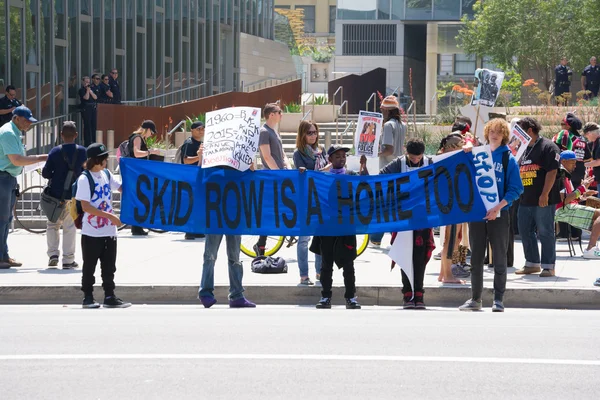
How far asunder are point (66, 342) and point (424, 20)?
55.0m

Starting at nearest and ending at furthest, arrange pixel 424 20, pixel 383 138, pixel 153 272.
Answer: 1. pixel 153 272
2. pixel 383 138
3. pixel 424 20

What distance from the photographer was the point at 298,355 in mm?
8078

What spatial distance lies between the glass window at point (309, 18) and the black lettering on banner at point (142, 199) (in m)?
89.0

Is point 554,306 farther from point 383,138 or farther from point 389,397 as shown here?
point 389,397

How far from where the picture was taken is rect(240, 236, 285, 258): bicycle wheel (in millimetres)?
14062

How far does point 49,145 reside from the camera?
28094 millimetres

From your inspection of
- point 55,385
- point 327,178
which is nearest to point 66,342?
point 55,385

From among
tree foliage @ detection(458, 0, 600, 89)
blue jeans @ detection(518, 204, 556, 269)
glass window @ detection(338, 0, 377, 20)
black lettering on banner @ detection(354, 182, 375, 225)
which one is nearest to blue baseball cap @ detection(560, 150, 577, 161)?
blue jeans @ detection(518, 204, 556, 269)

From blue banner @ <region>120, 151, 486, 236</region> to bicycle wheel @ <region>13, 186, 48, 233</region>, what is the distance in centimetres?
746

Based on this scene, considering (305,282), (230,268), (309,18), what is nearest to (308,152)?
(305,282)

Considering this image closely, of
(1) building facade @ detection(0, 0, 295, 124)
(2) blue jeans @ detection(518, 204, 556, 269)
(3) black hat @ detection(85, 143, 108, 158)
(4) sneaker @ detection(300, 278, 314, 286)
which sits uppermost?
(1) building facade @ detection(0, 0, 295, 124)

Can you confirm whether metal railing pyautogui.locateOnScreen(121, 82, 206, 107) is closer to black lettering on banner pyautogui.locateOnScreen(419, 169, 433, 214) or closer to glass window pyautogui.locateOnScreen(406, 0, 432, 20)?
glass window pyautogui.locateOnScreen(406, 0, 432, 20)

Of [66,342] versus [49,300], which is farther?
[49,300]

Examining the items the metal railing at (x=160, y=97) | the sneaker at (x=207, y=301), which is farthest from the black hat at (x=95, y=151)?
the metal railing at (x=160, y=97)
